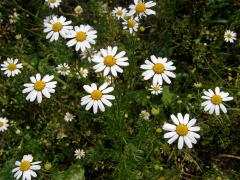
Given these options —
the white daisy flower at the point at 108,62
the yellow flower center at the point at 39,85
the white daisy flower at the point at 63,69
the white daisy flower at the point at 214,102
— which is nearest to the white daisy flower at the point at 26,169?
the yellow flower center at the point at 39,85

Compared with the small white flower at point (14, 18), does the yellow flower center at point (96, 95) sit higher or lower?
lower

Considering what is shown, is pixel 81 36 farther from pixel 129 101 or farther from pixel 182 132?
pixel 182 132

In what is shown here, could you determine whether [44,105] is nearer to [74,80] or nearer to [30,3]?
[74,80]

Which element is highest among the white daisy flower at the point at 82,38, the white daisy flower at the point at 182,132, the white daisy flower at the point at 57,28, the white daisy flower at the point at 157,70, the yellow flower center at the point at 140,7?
the yellow flower center at the point at 140,7

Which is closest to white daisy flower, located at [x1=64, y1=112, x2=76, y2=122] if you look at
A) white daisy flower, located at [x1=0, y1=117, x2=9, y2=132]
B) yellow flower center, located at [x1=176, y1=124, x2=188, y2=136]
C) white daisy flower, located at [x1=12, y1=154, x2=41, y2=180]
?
white daisy flower, located at [x1=0, y1=117, x2=9, y2=132]

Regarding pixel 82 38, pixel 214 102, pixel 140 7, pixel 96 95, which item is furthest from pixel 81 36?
pixel 214 102

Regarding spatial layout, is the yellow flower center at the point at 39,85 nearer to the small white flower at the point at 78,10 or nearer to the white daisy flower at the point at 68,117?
the white daisy flower at the point at 68,117
